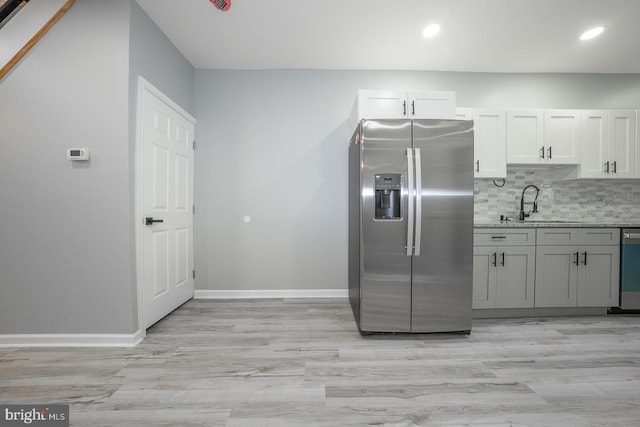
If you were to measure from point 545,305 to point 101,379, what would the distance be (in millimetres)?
3859

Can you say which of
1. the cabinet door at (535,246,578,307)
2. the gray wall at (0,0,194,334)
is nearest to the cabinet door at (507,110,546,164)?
the cabinet door at (535,246,578,307)

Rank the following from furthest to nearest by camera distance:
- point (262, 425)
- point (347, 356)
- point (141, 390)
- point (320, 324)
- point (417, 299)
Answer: point (320, 324), point (417, 299), point (347, 356), point (141, 390), point (262, 425)

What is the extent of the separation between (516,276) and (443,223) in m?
1.18

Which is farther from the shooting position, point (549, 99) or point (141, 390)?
point (549, 99)

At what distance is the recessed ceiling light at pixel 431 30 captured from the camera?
8.45 ft

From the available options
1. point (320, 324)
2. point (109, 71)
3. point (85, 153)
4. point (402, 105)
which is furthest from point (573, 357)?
point (109, 71)

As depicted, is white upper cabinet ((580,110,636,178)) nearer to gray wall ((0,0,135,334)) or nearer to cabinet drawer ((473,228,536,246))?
cabinet drawer ((473,228,536,246))

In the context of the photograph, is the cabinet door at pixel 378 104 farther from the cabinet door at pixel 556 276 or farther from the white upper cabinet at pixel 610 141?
the white upper cabinet at pixel 610 141

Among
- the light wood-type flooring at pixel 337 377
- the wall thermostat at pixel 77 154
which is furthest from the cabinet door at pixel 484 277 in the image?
the wall thermostat at pixel 77 154

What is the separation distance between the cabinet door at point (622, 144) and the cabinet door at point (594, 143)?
7 centimetres

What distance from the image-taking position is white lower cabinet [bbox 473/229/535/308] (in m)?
2.82

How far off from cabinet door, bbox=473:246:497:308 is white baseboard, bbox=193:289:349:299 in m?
1.41

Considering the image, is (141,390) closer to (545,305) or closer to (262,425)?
(262,425)

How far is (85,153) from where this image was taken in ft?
7.02
